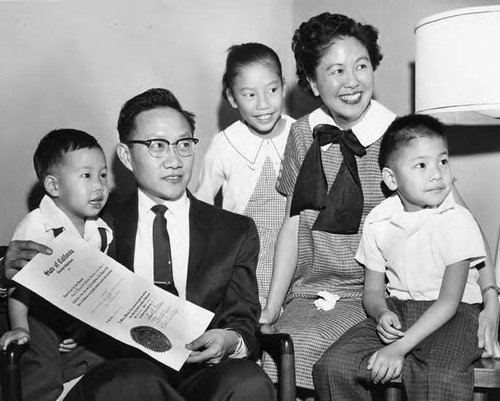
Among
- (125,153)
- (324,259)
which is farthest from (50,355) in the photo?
(324,259)

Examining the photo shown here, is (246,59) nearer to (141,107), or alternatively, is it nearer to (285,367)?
(141,107)

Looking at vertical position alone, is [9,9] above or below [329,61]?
above

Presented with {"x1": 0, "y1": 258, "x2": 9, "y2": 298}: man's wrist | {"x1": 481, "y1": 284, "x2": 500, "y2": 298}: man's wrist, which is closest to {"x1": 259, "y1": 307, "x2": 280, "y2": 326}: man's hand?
{"x1": 481, "y1": 284, "x2": 500, "y2": 298}: man's wrist

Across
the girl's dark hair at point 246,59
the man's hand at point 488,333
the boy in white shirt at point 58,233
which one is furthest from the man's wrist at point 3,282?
the man's hand at point 488,333

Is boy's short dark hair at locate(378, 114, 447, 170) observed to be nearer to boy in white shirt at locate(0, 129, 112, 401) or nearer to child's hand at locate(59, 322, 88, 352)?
boy in white shirt at locate(0, 129, 112, 401)

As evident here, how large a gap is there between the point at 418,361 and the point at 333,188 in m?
0.60

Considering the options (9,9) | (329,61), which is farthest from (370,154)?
(9,9)

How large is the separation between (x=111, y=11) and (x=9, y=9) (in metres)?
0.34

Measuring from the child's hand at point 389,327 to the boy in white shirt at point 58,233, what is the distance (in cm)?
73

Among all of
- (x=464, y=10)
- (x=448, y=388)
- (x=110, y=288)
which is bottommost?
(x=448, y=388)

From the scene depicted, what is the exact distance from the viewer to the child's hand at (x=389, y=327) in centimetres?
182

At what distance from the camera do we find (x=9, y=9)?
2475 millimetres

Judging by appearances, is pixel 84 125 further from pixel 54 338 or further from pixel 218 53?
pixel 54 338

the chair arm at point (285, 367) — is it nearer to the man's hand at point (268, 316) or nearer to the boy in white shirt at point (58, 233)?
the man's hand at point (268, 316)
